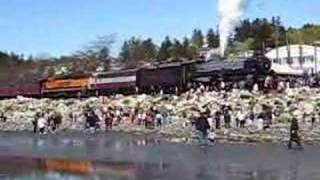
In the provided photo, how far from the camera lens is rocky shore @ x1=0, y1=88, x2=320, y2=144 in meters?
42.3

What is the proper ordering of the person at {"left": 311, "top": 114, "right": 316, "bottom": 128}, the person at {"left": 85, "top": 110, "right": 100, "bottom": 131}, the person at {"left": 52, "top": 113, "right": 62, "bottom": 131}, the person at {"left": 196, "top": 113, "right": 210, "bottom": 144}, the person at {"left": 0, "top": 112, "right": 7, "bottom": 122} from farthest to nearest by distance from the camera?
the person at {"left": 0, "top": 112, "right": 7, "bottom": 122}
the person at {"left": 52, "top": 113, "right": 62, "bottom": 131}
the person at {"left": 85, "top": 110, "right": 100, "bottom": 131}
the person at {"left": 311, "top": 114, "right": 316, "bottom": 128}
the person at {"left": 196, "top": 113, "right": 210, "bottom": 144}

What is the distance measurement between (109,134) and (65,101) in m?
31.4

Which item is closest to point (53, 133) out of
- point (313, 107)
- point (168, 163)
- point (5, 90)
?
point (313, 107)

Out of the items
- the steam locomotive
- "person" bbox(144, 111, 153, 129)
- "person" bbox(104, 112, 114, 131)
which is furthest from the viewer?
the steam locomotive

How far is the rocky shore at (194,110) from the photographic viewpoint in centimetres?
4231

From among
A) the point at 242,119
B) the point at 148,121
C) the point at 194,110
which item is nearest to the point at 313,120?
the point at 242,119

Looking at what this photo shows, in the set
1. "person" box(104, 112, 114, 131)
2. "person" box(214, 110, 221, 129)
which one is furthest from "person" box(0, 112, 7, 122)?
"person" box(214, 110, 221, 129)

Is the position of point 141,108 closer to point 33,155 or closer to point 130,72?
point 130,72

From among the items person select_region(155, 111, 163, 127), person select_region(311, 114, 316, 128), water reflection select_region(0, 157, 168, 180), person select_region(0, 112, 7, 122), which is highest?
person select_region(0, 112, 7, 122)

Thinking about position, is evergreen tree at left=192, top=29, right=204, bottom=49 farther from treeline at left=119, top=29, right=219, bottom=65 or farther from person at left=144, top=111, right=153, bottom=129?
person at left=144, top=111, right=153, bottom=129

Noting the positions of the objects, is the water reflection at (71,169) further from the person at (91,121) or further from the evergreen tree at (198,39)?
the evergreen tree at (198,39)

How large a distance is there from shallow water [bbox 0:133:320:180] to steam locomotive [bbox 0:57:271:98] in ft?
89.0

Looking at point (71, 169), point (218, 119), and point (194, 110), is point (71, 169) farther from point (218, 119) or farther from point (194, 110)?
point (194, 110)

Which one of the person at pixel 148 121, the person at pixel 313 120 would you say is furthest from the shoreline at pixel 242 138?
the person at pixel 148 121
